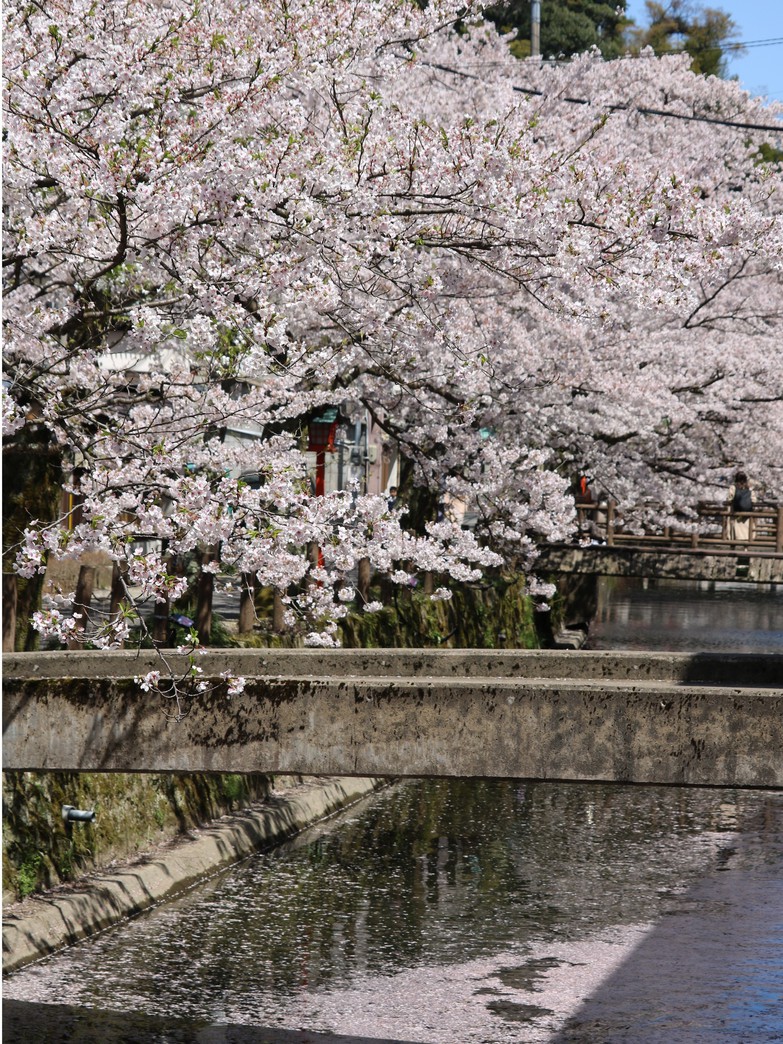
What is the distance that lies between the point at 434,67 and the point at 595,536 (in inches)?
422

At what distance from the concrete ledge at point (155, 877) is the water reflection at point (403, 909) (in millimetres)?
167

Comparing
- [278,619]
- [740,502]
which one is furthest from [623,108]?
[278,619]

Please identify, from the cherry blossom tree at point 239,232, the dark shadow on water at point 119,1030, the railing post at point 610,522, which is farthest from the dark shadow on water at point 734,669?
the railing post at point 610,522

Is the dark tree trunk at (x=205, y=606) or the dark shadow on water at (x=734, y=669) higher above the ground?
the dark tree trunk at (x=205, y=606)

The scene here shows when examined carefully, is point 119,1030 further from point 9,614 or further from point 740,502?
point 740,502

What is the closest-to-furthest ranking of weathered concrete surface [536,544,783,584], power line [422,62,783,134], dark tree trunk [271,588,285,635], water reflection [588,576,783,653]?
dark tree trunk [271,588,285,635], power line [422,62,783,134], weathered concrete surface [536,544,783,584], water reflection [588,576,783,653]

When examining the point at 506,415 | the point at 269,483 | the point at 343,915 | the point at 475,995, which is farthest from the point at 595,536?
the point at 269,483

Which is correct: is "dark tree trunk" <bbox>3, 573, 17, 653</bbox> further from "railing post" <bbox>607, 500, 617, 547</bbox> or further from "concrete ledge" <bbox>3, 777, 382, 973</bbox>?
"railing post" <bbox>607, 500, 617, 547</bbox>

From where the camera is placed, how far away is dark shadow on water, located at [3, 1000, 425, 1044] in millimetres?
9812

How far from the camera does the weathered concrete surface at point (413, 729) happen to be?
7664 mm

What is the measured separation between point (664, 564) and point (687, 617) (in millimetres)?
12015

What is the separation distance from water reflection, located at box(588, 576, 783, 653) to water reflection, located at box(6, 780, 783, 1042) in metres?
13.7

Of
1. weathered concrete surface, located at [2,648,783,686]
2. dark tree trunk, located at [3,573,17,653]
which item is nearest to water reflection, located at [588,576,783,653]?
dark tree trunk, located at [3,573,17,653]

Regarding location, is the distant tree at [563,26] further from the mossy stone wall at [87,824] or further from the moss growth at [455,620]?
the mossy stone wall at [87,824]
